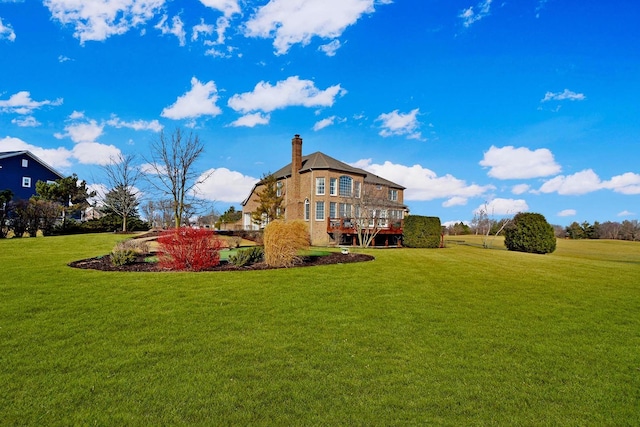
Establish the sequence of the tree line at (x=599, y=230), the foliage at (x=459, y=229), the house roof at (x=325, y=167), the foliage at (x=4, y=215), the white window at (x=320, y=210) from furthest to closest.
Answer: the foliage at (x=459, y=229) < the tree line at (x=599, y=230) < the house roof at (x=325, y=167) < the white window at (x=320, y=210) < the foliage at (x=4, y=215)

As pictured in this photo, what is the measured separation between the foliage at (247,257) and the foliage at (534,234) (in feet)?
66.9

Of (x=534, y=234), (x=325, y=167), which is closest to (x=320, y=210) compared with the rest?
(x=325, y=167)

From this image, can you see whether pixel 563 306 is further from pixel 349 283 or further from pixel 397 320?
pixel 349 283

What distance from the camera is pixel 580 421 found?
345 centimetres

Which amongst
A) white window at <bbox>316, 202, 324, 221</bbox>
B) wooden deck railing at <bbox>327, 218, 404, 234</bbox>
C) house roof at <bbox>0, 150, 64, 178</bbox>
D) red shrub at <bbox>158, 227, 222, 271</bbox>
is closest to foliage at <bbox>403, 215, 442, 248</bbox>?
wooden deck railing at <bbox>327, 218, 404, 234</bbox>

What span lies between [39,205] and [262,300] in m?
26.5

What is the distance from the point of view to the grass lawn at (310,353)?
3.54 m

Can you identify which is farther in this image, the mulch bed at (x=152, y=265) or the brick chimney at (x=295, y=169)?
the brick chimney at (x=295, y=169)

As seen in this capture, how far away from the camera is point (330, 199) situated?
107 ft

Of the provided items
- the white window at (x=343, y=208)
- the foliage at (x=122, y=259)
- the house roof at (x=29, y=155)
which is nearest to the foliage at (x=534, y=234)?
the white window at (x=343, y=208)

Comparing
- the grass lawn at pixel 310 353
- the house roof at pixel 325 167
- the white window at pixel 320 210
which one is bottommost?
the grass lawn at pixel 310 353

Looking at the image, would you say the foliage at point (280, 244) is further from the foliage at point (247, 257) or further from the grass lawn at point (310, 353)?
the grass lawn at point (310, 353)

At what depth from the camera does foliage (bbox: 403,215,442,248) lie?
26.8 m

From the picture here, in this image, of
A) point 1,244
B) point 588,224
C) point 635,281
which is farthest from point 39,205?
point 588,224
